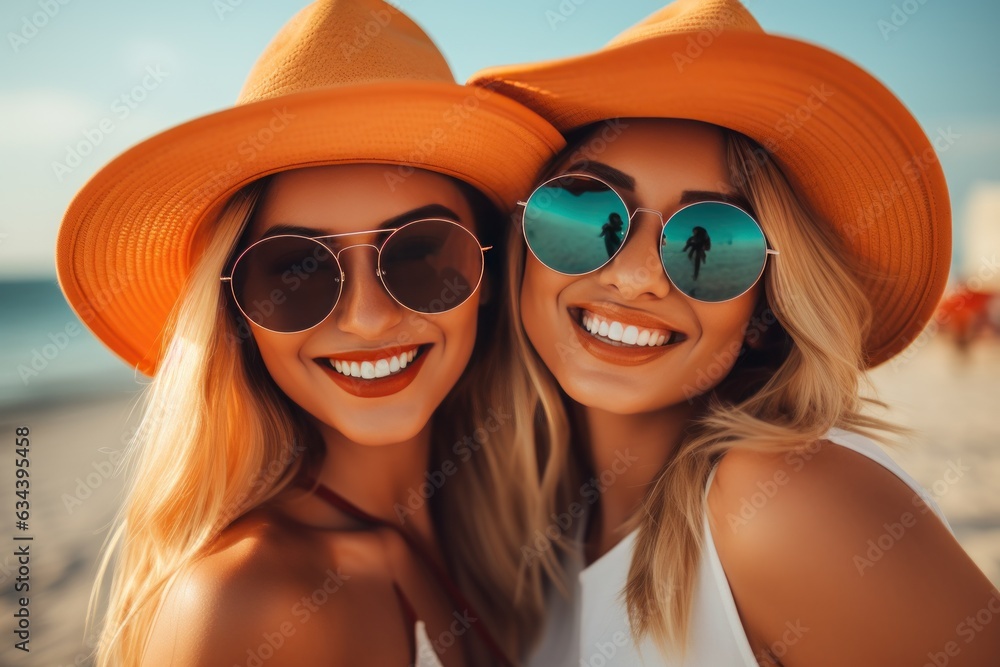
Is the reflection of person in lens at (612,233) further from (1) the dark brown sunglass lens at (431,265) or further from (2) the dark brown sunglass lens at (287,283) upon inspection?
(2) the dark brown sunglass lens at (287,283)

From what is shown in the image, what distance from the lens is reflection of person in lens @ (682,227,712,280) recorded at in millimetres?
1904

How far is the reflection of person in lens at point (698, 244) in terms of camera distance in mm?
1904

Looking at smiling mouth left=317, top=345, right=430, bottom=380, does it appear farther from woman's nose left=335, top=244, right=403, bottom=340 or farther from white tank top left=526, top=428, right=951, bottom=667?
white tank top left=526, top=428, right=951, bottom=667

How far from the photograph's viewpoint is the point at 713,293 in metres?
1.95

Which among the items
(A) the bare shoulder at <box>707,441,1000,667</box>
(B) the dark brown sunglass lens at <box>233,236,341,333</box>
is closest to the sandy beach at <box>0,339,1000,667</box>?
(A) the bare shoulder at <box>707,441,1000,667</box>

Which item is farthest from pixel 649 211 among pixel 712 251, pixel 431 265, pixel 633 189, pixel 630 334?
pixel 431 265

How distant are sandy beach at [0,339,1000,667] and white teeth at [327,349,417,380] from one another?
4.80 feet

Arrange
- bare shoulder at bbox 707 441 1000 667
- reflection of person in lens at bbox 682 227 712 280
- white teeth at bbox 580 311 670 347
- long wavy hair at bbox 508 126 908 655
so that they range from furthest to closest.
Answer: white teeth at bbox 580 311 670 347 → reflection of person in lens at bbox 682 227 712 280 → long wavy hair at bbox 508 126 908 655 → bare shoulder at bbox 707 441 1000 667

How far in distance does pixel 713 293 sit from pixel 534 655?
1.52 metres

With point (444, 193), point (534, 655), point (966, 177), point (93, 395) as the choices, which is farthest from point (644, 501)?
point (966, 177)

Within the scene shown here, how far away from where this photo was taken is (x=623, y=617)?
200 cm

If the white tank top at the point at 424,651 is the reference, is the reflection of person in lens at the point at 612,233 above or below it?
above

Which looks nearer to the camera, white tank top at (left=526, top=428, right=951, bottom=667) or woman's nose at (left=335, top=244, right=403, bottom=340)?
white tank top at (left=526, top=428, right=951, bottom=667)

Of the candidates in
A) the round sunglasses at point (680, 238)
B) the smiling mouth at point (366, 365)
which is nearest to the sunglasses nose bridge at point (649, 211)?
the round sunglasses at point (680, 238)
